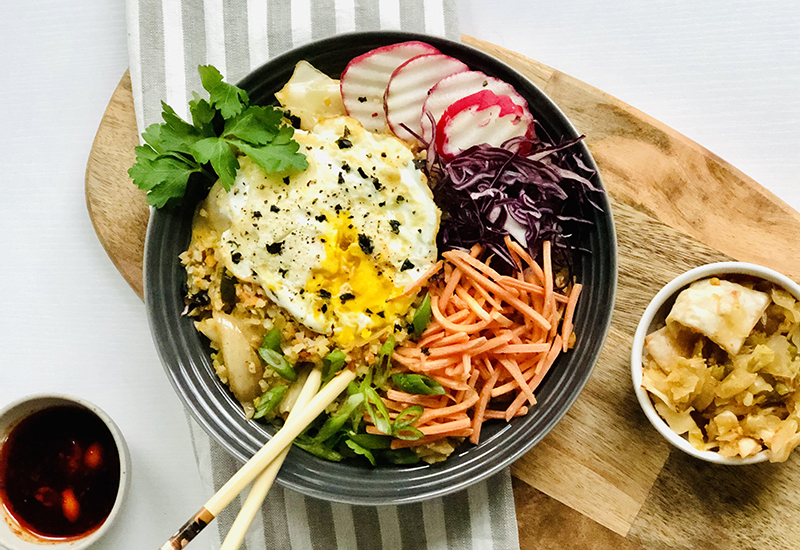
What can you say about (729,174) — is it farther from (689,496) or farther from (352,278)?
(352,278)

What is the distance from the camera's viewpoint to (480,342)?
2.38 m

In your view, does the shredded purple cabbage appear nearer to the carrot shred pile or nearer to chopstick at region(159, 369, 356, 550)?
the carrot shred pile

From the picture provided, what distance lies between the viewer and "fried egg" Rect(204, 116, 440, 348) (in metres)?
2.36

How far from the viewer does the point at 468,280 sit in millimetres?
2465

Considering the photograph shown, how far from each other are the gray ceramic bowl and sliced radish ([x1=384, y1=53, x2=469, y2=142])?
0.06 m

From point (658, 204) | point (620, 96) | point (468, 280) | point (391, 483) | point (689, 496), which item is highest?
point (620, 96)

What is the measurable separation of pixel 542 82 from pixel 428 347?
1278mm

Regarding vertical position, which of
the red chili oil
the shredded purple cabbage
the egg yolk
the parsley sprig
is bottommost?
the red chili oil

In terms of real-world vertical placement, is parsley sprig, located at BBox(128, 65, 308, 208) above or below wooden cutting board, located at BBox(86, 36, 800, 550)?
above

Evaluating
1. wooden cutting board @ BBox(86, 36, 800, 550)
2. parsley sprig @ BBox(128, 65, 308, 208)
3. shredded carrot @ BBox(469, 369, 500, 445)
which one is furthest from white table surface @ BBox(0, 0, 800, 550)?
shredded carrot @ BBox(469, 369, 500, 445)

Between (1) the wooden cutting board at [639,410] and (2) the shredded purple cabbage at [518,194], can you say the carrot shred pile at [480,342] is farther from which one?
(1) the wooden cutting board at [639,410]

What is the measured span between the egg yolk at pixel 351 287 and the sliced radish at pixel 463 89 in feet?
1.91

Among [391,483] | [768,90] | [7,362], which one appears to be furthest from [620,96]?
[7,362]

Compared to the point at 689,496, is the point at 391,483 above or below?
above
